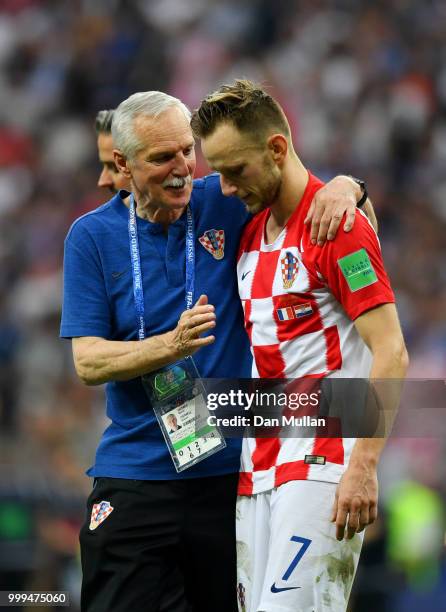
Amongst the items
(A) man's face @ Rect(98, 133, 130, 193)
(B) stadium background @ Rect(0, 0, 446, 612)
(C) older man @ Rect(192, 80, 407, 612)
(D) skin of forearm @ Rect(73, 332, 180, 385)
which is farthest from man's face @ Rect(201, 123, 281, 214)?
(B) stadium background @ Rect(0, 0, 446, 612)

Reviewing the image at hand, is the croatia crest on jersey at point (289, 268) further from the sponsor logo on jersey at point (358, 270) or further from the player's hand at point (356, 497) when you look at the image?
the player's hand at point (356, 497)

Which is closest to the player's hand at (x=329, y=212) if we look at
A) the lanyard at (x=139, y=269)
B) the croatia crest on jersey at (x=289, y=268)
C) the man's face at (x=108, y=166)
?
the croatia crest on jersey at (x=289, y=268)

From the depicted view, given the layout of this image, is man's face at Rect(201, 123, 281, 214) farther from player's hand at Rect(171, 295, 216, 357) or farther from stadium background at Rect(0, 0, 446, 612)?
stadium background at Rect(0, 0, 446, 612)

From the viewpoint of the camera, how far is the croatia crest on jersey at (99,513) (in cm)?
409

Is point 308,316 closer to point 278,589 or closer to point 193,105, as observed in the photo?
point 278,589

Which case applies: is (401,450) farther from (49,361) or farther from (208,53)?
(208,53)

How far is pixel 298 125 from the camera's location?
10352 millimetres

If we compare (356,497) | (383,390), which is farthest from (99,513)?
(383,390)

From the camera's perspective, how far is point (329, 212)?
3643 millimetres

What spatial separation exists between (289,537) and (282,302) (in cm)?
75

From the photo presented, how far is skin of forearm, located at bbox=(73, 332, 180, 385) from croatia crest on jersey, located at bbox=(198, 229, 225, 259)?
1.46ft

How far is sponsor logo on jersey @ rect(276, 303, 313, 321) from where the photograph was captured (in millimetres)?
3734

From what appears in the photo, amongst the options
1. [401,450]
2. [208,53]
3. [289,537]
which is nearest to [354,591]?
[401,450]

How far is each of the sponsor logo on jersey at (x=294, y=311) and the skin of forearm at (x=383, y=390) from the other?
314 mm
